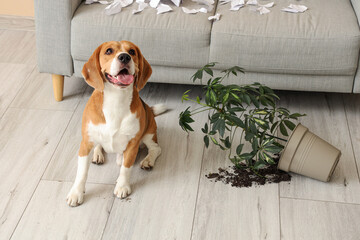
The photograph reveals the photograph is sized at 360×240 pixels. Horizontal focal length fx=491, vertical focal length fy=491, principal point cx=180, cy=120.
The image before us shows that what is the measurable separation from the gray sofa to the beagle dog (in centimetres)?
44

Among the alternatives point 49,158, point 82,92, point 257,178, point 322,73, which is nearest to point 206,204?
point 257,178

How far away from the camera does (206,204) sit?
6.54ft

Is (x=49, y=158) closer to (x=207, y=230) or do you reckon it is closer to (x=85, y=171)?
(x=85, y=171)

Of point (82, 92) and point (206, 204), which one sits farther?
point (82, 92)

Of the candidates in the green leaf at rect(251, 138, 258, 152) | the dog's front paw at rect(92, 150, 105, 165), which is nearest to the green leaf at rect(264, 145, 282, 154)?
the green leaf at rect(251, 138, 258, 152)

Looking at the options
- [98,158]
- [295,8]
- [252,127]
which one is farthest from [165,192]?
[295,8]

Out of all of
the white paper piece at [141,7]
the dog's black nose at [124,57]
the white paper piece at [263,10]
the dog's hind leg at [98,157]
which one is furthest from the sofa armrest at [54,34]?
the white paper piece at [263,10]

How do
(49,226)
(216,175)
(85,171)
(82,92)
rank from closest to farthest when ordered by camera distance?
(49,226) < (85,171) < (216,175) < (82,92)

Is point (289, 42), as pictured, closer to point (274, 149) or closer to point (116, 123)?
point (274, 149)

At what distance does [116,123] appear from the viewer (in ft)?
6.23

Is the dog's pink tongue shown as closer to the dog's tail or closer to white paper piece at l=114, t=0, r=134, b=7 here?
the dog's tail

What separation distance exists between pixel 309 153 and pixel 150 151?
0.69 m

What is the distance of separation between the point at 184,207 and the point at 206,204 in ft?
0.30

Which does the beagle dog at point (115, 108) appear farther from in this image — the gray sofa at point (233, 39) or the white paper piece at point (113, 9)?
the white paper piece at point (113, 9)
